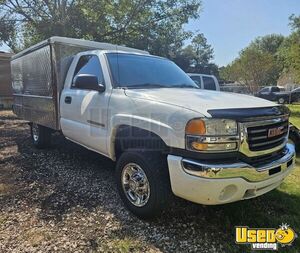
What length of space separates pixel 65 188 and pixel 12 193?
755mm

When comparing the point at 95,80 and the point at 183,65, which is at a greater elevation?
the point at 183,65

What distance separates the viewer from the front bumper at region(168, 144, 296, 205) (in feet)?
9.53

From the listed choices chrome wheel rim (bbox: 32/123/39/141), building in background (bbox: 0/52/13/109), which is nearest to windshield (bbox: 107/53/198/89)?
chrome wheel rim (bbox: 32/123/39/141)

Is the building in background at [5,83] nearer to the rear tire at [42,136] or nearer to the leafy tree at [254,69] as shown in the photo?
the rear tire at [42,136]

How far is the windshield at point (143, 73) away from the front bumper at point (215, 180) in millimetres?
1545

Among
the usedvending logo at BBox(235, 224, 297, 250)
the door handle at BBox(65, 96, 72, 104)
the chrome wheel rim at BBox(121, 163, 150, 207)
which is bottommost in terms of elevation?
the usedvending logo at BBox(235, 224, 297, 250)

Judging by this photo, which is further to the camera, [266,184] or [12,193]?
[12,193]

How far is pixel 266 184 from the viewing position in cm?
325

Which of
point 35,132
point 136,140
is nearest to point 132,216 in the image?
point 136,140

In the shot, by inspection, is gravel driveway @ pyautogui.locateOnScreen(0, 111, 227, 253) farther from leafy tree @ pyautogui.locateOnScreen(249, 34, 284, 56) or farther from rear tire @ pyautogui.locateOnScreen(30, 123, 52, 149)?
leafy tree @ pyautogui.locateOnScreen(249, 34, 284, 56)

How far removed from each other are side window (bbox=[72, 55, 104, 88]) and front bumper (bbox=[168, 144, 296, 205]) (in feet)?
6.61

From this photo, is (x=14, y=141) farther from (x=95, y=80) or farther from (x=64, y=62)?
(x=95, y=80)

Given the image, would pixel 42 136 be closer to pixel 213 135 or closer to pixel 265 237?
pixel 213 135

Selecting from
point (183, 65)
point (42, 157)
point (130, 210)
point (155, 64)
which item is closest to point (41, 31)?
point (42, 157)
